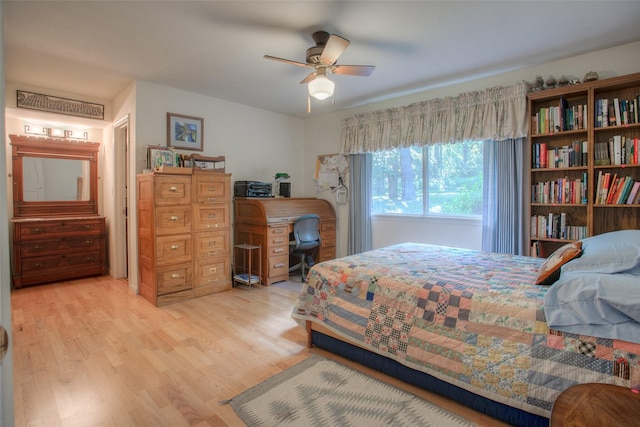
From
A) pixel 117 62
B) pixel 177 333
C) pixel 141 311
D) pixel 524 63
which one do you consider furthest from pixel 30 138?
pixel 524 63

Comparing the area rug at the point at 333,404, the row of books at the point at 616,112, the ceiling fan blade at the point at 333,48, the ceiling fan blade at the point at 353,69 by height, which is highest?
the ceiling fan blade at the point at 333,48

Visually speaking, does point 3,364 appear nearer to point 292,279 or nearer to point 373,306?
point 373,306

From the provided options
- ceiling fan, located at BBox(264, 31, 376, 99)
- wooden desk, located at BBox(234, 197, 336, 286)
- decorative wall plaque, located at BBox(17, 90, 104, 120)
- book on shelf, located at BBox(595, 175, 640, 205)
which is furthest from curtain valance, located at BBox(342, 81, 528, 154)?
decorative wall plaque, located at BBox(17, 90, 104, 120)

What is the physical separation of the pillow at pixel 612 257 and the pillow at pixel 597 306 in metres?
0.06

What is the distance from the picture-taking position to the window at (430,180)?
3.76m

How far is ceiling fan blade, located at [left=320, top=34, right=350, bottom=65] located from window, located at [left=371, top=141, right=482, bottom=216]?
2.01m

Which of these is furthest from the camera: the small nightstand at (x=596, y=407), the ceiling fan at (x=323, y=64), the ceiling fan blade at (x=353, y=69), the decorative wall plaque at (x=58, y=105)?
the decorative wall plaque at (x=58, y=105)

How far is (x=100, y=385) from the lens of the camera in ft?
6.45

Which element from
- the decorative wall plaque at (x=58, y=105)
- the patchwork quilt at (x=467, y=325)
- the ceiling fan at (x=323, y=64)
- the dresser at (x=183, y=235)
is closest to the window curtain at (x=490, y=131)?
the patchwork quilt at (x=467, y=325)

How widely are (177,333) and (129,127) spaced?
8.28ft

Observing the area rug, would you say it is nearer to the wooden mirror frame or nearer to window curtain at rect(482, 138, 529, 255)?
window curtain at rect(482, 138, 529, 255)

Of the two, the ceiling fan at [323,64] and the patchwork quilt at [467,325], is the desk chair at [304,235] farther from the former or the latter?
the ceiling fan at [323,64]

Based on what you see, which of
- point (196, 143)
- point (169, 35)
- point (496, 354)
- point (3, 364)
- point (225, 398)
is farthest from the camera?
point (196, 143)

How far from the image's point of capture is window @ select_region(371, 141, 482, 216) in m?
3.76
